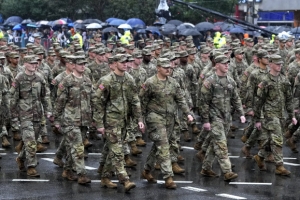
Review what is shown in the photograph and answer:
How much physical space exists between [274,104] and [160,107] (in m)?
2.34

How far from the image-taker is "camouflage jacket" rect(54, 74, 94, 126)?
1395cm

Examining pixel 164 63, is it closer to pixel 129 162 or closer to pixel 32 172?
pixel 129 162

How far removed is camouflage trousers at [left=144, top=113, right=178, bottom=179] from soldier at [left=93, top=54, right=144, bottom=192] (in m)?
0.30

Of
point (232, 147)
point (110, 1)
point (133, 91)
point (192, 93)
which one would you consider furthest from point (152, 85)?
point (110, 1)

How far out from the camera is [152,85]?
1388 cm

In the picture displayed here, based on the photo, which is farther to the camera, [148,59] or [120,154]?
[148,59]

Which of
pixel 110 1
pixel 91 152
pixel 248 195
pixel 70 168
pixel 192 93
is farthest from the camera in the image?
pixel 110 1

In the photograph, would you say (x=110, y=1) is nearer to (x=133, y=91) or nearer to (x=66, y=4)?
(x=66, y=4)

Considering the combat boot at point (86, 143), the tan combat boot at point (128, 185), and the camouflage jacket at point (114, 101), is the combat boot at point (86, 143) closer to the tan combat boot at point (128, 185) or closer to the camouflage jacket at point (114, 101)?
the camouflage jacket at point (114, 101)

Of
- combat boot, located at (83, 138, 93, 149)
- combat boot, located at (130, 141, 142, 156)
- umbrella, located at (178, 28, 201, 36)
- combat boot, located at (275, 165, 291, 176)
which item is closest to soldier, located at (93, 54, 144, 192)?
combat boot, located at (275, 165, 291, 176)

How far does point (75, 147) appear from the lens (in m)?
13.7

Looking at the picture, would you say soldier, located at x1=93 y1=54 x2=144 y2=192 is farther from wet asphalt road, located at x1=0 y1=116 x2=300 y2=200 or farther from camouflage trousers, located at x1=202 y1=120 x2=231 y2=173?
camouflage trousers, located at x1=202 y1=120 x2=231 y2=173

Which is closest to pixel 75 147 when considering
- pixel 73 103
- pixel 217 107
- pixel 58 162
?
pixel 73 103

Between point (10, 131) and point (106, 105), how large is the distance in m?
6.68
